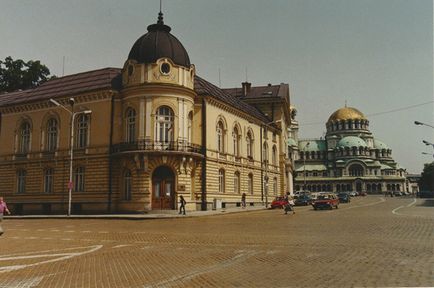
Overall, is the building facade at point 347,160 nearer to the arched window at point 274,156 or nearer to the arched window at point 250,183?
the arched window at point 274,156

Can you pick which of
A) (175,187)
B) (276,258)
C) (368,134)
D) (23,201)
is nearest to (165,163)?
(175,187)

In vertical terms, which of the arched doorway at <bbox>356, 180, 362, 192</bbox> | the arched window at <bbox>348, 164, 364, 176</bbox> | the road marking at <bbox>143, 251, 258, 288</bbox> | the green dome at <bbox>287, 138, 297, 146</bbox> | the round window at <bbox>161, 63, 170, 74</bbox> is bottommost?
the road marking at <bbox>143, 251, 258, 288</bbox>

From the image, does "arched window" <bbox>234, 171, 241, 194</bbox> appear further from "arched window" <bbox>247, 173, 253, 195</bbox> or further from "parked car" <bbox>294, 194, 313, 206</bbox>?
"parked car" <bbox>294, 194, 313, 206</bbox>

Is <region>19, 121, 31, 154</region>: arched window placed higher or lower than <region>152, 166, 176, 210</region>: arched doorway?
higher

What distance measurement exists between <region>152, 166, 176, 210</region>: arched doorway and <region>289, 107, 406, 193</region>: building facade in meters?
91.3

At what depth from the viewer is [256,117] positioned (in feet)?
178

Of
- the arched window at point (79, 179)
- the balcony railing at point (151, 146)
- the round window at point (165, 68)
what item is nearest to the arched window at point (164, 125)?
the balcony railing at point (151, 146)

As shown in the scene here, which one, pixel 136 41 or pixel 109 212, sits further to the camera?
pixel 136 41

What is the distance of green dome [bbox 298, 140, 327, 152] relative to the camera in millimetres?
147000

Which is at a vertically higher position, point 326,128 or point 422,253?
point 326,128

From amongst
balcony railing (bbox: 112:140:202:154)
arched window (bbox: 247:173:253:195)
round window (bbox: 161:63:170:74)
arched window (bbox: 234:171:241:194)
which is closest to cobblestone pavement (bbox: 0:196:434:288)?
balcony railing (bbox: 112:140:202:154)

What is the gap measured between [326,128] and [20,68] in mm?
113672

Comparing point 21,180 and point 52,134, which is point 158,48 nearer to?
point 52,134

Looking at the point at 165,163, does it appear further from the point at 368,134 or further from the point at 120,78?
the point at 368,134
